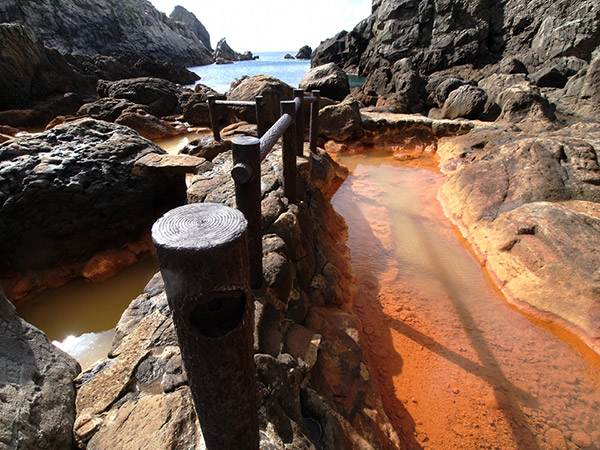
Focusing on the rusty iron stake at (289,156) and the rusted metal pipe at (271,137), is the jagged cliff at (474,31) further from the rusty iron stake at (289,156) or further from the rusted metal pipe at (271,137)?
the rusted metal pipe at (271,137)

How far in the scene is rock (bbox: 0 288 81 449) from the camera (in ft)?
3.35

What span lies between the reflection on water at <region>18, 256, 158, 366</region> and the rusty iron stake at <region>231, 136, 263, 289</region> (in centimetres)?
196

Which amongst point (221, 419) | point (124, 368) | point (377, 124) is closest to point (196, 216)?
point (221, 419)

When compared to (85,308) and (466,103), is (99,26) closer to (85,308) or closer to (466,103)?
(466,103)

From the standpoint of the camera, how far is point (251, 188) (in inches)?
69.9

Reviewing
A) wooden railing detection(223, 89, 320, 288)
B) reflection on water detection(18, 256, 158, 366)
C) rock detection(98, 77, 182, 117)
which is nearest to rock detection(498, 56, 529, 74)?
rock detection(98, 77, 182, 117)

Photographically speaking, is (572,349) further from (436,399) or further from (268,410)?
(268,410)

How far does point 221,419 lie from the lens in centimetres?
91

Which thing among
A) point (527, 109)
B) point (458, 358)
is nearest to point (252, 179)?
point (458, 358)

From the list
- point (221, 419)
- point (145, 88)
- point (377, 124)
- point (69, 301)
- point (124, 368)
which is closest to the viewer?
point (221, 419)

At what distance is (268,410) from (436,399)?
1.65 metres

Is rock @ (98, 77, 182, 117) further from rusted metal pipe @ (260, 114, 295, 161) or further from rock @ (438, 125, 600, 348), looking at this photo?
rusted metal pipe @ (260, 114, 295, 161)

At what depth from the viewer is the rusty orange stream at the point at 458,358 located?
2168 millimetres

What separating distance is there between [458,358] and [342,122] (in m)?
7.35
